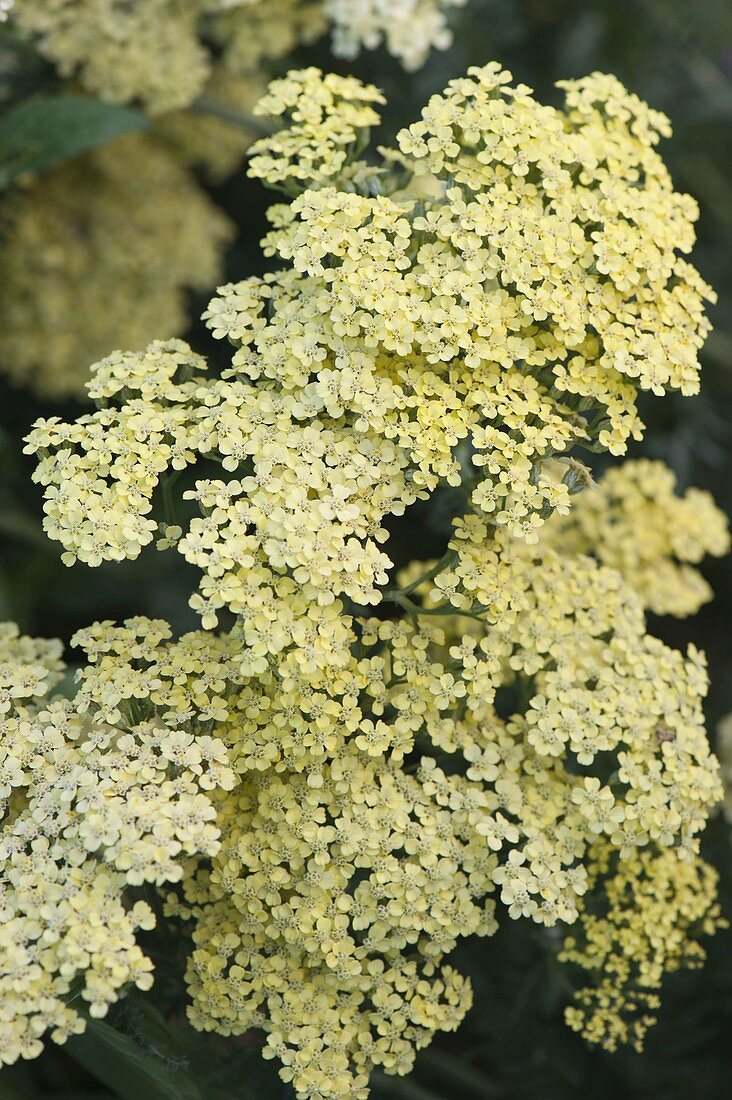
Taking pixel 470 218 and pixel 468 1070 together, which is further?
pixel 468 1070

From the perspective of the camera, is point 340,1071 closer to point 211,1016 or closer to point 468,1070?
point 211,1016

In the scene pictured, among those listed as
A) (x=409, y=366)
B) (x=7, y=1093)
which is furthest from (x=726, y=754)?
(x=7, y=1093)

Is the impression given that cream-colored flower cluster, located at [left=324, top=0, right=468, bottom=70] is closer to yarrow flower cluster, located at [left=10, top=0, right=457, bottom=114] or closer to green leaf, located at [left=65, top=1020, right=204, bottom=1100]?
yarrow flower cluster, located at [left=10, top=0, right=457, bottom=114]

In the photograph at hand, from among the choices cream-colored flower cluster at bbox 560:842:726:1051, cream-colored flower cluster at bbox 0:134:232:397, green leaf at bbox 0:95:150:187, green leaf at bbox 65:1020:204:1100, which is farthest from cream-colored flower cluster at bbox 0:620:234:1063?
cream-colored flower cluster at bbox 0:134:232:397

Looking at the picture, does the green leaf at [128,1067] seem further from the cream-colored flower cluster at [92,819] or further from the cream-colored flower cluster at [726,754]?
the cream-colored flower cluster at [726,754]

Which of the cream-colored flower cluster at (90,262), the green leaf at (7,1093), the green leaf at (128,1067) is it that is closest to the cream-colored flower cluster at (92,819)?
the green leaf at (128,1067)

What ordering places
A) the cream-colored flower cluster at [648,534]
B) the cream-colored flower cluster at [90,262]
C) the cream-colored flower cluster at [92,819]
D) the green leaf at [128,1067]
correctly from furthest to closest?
1. the cream-colored flower cluster at [90,262]
2. the cream-colored flower cluster at [648,534]
3. the green leaf at [128,1067]
4. the cream-colored flower cluster at [92,819]

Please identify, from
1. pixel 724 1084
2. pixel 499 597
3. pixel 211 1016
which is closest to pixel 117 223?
pixel 499 597
